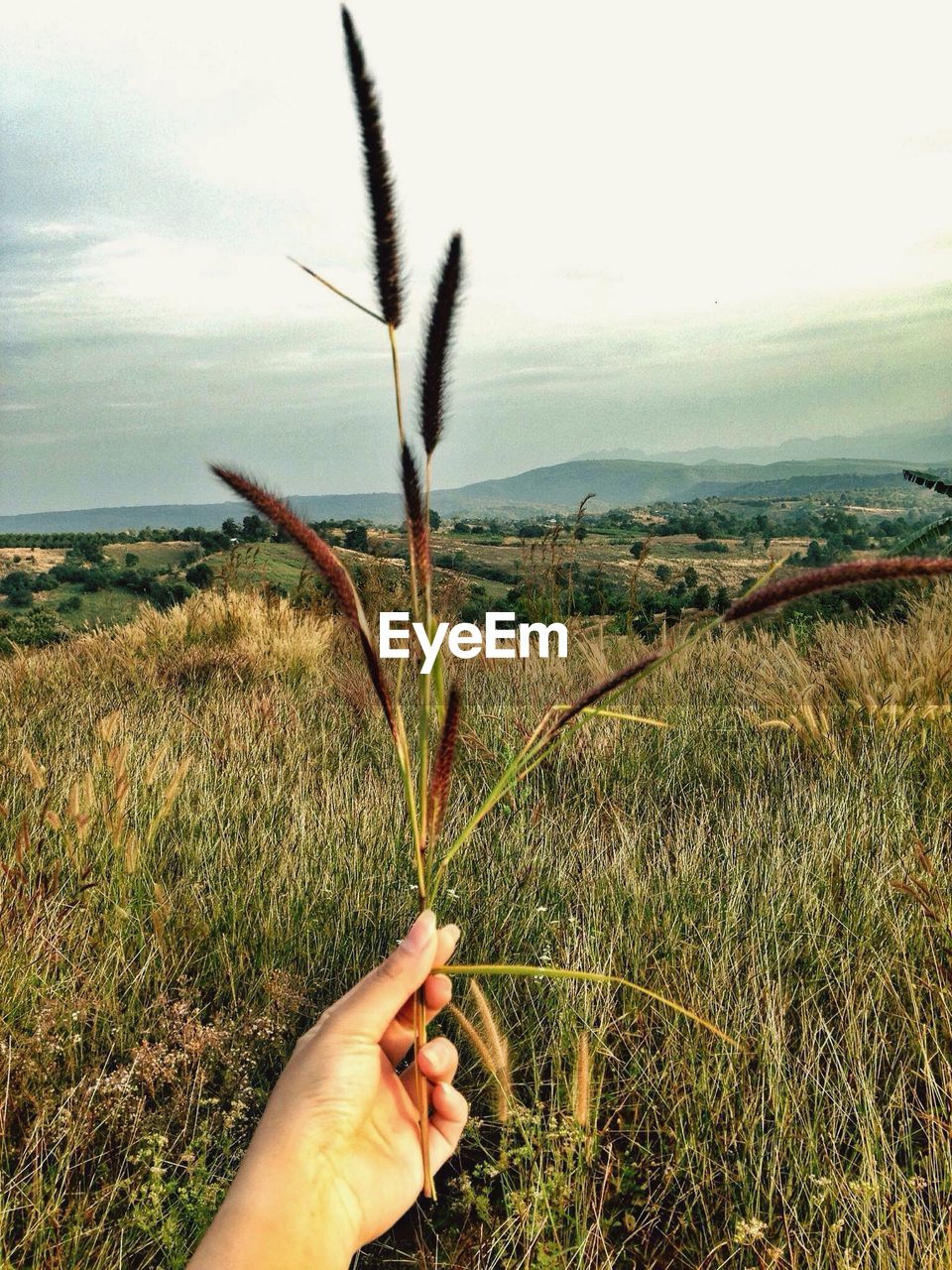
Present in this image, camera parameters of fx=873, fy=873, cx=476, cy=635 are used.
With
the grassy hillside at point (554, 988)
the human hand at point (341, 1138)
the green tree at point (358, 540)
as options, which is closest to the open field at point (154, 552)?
the green tree at point (358, 540)

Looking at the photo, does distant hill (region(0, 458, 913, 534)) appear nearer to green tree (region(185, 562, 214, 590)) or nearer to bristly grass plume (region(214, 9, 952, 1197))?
green tree (region(185, 562, 214, 590))

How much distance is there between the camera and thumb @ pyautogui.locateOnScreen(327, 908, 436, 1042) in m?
1.32

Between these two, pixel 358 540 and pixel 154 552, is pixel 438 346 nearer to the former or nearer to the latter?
pixel 358 540

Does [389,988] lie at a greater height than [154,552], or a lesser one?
lesser

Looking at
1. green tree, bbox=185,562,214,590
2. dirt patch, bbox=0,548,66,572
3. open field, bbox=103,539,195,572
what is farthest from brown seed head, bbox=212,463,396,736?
dirt patch, bbox=0,548,66,572

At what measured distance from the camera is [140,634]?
8531 millimetres

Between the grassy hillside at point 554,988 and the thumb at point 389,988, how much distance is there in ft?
1.60

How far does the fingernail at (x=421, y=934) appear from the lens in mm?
1296

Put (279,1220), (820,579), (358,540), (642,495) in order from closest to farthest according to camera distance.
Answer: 1. (820,579)
2. (279,1220)
3. (358,540)
4. (642,495)

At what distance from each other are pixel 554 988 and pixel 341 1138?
1.11 meters

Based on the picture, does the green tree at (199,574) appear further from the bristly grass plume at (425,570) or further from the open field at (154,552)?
the bristly grass plume at (425,570)

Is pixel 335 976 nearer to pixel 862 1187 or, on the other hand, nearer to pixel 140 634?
pixel 862 1187

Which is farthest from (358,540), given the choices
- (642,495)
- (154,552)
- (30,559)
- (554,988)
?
(642,495)

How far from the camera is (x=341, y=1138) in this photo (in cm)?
134
